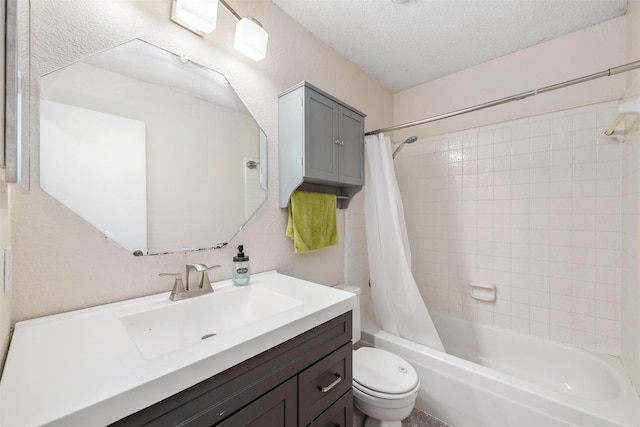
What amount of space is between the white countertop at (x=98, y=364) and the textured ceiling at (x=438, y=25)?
1.67m

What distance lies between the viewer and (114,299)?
927 millimetres

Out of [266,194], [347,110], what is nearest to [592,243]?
[347,110]

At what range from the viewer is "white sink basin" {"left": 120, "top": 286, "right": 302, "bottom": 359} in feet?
2.79

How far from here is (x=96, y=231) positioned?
2.94 ft

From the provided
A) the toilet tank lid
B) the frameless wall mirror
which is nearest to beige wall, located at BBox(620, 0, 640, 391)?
the toilet tank lid

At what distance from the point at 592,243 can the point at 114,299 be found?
256 cm

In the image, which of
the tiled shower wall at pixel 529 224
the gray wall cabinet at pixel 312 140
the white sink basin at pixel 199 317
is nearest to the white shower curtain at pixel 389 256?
the gray wall cabinet at pixel 312 140

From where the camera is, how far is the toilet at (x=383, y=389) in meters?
1.23

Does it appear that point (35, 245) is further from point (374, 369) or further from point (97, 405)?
point (374, 369)

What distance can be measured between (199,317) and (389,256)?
4.06ft

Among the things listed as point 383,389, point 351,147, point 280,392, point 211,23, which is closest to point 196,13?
point 211,23

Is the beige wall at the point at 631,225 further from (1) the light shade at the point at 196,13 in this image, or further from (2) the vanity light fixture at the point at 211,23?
(1) the light shade at the point at 196,13

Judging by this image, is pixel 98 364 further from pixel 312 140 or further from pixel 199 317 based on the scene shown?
pixel 312 140

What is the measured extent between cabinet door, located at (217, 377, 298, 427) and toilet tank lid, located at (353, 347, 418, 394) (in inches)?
25.6
